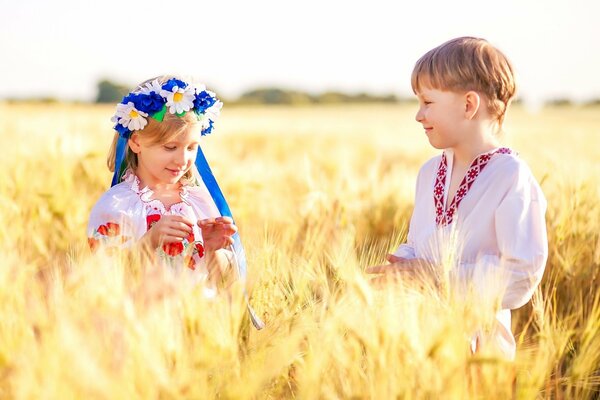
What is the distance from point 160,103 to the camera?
218cm

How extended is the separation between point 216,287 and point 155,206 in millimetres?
342

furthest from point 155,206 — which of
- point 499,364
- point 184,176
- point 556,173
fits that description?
point 556,173

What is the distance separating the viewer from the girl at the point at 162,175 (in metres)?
2.13

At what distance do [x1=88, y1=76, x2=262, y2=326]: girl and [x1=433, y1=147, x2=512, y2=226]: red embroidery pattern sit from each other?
0.63m

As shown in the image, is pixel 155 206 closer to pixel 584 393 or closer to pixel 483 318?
pixel 483 318

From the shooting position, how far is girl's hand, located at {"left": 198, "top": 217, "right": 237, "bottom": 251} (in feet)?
6.73

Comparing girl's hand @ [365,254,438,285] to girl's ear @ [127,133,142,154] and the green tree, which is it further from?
the green tree

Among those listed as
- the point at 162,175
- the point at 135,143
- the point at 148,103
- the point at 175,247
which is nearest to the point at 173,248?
the point at 175,247

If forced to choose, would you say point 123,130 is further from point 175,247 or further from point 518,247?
point 518,247

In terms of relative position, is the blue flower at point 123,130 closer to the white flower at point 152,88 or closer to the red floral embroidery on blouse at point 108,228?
the white flower at point 152,88

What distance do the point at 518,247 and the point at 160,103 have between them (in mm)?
1112

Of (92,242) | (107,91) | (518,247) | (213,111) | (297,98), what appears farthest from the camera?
(297,98)

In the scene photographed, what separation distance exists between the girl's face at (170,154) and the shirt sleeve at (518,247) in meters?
0.86

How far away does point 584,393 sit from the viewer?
2033 millimetres
